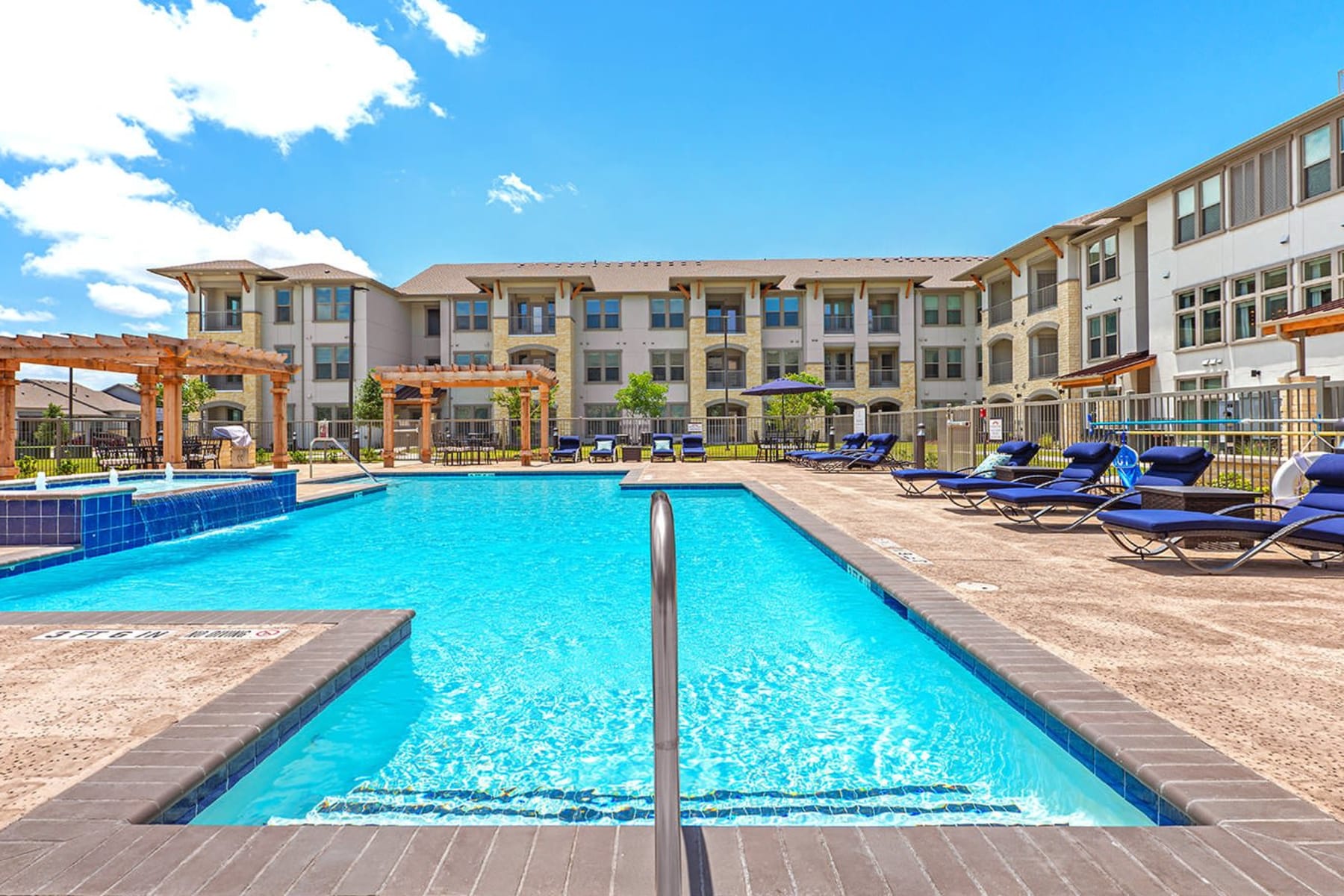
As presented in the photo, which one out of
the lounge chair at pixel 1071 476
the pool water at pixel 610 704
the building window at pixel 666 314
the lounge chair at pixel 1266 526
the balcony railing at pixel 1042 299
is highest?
the building window at pixel 666 314

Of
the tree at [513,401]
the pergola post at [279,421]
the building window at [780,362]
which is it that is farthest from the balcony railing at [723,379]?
the pergola post at [279,421]

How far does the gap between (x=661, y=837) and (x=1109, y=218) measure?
28332 millimetres

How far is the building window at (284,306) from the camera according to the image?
120 feet

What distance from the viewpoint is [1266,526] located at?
5.59 meters

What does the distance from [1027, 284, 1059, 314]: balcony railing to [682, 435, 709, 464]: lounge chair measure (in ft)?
48.4

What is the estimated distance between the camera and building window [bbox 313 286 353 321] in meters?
36.0

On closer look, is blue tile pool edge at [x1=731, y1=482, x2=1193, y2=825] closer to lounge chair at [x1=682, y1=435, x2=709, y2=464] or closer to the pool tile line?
the pool tile line

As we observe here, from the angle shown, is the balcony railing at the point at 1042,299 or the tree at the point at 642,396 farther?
the tree at the point at 642,396

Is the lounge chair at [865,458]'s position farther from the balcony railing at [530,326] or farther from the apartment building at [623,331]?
the balcony railing at [530,326]

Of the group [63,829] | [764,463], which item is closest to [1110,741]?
[63,829]

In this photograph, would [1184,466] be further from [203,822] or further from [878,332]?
[878,332]

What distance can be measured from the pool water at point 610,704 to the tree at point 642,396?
25349mm

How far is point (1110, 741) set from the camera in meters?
2.52

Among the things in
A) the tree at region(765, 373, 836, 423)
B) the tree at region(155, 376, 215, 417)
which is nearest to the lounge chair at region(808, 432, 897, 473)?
the tree at region(765, 373, 836, 423)
